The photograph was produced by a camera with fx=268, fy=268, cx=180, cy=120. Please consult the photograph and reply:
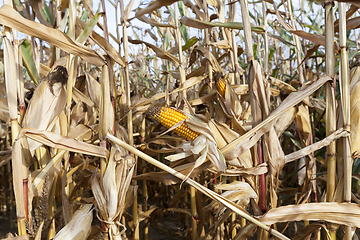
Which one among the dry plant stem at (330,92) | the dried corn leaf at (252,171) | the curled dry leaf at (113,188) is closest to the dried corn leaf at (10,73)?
the curled dry leaf at (113,188)

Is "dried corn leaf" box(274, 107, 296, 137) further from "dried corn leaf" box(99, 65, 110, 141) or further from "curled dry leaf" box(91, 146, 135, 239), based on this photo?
"dried corn leaf" box(99, 65, 110, 141)

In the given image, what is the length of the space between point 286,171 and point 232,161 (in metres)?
2.71

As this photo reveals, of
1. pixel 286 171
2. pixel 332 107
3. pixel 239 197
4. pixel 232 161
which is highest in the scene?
pixel 332 107

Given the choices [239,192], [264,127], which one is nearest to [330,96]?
[264,127]

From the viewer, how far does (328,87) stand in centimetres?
142

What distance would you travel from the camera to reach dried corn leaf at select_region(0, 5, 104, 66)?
1.16 meters

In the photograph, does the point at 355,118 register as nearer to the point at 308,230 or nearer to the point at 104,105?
the point at 308,230

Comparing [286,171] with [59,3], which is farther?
[286,171]

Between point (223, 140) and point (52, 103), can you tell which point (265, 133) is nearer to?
point (223, 140)

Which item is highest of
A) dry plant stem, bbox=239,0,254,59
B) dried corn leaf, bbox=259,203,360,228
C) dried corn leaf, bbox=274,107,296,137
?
dry plant stem, bbox=239,0,254,59

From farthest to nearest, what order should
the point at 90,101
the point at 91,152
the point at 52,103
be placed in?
the point at 90,101 < the point at 52,103 < the point at 91,152

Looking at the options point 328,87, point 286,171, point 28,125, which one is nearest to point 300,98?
point 328,87

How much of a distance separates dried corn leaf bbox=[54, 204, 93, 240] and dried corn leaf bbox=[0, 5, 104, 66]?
2.55 feet

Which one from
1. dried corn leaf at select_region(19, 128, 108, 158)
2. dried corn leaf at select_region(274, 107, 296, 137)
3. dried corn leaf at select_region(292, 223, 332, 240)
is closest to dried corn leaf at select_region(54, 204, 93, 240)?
dried corn leaf at select_region(19, 128, 108, 158)
